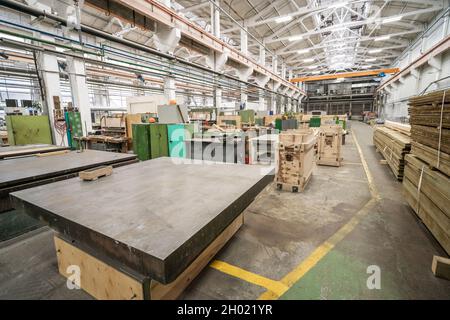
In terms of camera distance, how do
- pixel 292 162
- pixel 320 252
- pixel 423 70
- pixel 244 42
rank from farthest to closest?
pixel 423 70 < pixel 244 42 < pixel 292 162 < pixel 320 252

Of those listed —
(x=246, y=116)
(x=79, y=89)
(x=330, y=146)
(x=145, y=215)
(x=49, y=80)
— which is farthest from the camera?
(x=246, y=116)

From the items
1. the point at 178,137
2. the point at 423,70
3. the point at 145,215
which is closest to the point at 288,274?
the point at 145,215

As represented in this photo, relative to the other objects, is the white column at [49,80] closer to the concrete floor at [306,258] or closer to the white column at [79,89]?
the white column at [79,89]

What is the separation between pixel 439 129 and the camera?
7.51 ft

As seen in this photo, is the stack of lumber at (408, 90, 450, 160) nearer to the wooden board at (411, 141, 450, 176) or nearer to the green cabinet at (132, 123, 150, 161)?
the wooden board at (411, 141, 450, 176)

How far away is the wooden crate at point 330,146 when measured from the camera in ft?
18.0

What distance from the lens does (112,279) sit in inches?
53.9

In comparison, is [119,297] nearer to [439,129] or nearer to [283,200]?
[283,200]

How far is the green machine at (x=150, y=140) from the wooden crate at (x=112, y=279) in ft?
11.2

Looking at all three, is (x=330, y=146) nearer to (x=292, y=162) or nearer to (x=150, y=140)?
(x=292, y=162)

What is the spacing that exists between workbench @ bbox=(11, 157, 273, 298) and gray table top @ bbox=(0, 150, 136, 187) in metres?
0.53

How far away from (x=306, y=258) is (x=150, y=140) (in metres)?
4.42
